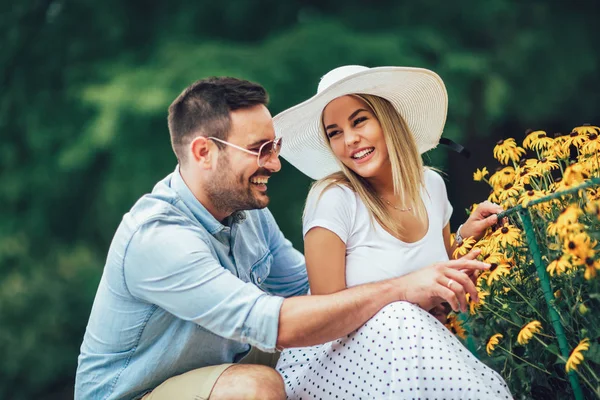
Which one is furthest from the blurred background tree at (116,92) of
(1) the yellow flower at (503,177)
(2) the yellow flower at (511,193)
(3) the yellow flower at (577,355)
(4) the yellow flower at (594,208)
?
(3) the yellow flower at (577,355)

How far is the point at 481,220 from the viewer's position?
7.73 feet

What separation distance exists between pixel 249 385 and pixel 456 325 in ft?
2.92

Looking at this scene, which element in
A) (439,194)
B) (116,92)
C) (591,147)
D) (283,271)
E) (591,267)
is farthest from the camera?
(116,92)

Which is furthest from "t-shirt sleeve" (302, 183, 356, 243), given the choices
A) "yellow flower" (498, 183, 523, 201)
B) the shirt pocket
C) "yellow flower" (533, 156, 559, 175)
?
"yellow flower" (533, 156, 559, 175)

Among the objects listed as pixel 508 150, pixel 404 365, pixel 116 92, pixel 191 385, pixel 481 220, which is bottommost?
pixel 191 385

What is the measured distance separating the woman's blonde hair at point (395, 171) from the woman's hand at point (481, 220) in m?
0.18

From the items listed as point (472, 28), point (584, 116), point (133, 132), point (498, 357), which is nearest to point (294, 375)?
point (498, 357)

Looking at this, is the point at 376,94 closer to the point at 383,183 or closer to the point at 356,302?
the point at 383,183

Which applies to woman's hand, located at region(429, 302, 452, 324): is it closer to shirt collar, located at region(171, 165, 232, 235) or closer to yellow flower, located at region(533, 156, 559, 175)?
yellow flower, located at region(533, 156, 559, 175)

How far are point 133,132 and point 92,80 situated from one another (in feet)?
2.27

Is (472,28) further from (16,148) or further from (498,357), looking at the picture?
(498,357)

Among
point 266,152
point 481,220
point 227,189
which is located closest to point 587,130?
point 481,220

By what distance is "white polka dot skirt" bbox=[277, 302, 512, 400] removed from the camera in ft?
6.34

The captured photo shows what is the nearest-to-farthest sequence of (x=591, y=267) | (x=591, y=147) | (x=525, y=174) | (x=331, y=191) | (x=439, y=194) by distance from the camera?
(x=591, y=267)
(x=591, y=147)
(x=525, y=174)
(x=331, y=191)
(x=439, y=194)
